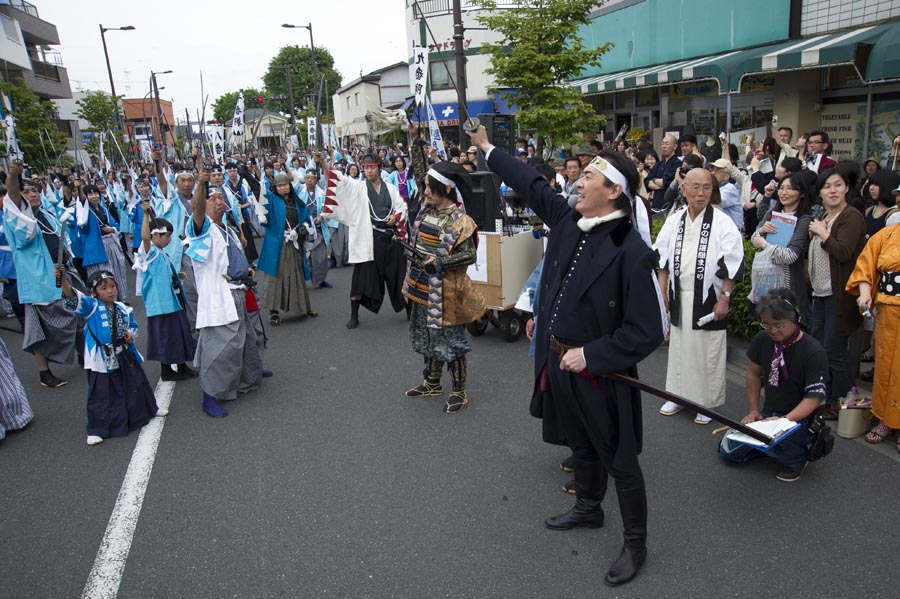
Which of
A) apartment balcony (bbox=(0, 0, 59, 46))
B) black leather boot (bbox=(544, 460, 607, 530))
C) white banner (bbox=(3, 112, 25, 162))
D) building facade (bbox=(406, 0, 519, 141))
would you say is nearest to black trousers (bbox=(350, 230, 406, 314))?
black leather boot (bbox=(544, 460, 607, 530))

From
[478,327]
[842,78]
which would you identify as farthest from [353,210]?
[842,78]

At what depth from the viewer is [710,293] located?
14.7 feet

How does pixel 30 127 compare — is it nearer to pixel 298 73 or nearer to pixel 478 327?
pixel 478 327

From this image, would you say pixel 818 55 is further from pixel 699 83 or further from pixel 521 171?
pixel 521 171

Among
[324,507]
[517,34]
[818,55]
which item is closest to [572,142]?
[517,34]

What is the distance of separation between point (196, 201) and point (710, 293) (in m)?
3.97

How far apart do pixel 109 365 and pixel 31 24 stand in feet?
122

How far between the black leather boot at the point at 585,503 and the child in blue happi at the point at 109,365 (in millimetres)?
3419

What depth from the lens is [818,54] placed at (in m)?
9.05

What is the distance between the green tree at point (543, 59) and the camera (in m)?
12.1

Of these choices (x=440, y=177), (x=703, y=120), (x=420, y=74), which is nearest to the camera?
(x=440, y=177)

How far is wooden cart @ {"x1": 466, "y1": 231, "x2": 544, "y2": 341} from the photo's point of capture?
6438mm

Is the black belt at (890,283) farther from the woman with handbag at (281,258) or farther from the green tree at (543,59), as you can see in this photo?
the green tree at (543,59)

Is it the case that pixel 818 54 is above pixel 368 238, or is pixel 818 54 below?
above
